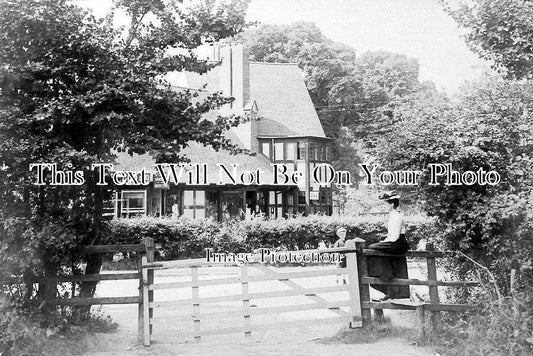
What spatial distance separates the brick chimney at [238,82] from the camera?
29516mm

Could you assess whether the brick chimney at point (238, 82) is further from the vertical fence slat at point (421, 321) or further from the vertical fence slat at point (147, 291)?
the vertical fence slat at point (421, 321)

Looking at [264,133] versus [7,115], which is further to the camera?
[264,133]

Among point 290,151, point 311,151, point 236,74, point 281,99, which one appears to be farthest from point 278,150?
point 236,74

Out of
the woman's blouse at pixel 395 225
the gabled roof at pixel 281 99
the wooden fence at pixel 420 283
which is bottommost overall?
the wooden fence at pixel 420 283

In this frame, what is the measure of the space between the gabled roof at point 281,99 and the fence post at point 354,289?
2318 centimetres

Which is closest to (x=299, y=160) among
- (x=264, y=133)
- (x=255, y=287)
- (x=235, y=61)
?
(x=264, y=133)

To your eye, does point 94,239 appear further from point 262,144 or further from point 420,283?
point 262,144

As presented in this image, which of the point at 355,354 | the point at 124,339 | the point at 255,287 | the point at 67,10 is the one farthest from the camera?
the point at 255,287

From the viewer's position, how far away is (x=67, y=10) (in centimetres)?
738

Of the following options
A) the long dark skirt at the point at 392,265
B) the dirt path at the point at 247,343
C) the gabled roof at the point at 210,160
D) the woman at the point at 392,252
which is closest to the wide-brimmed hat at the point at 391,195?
the woman at the point at 392,252

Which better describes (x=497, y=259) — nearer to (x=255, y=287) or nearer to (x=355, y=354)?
(x=355, y=354)

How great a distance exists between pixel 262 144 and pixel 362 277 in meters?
23.5

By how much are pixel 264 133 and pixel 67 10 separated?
23.8 m

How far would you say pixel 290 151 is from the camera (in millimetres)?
31062
